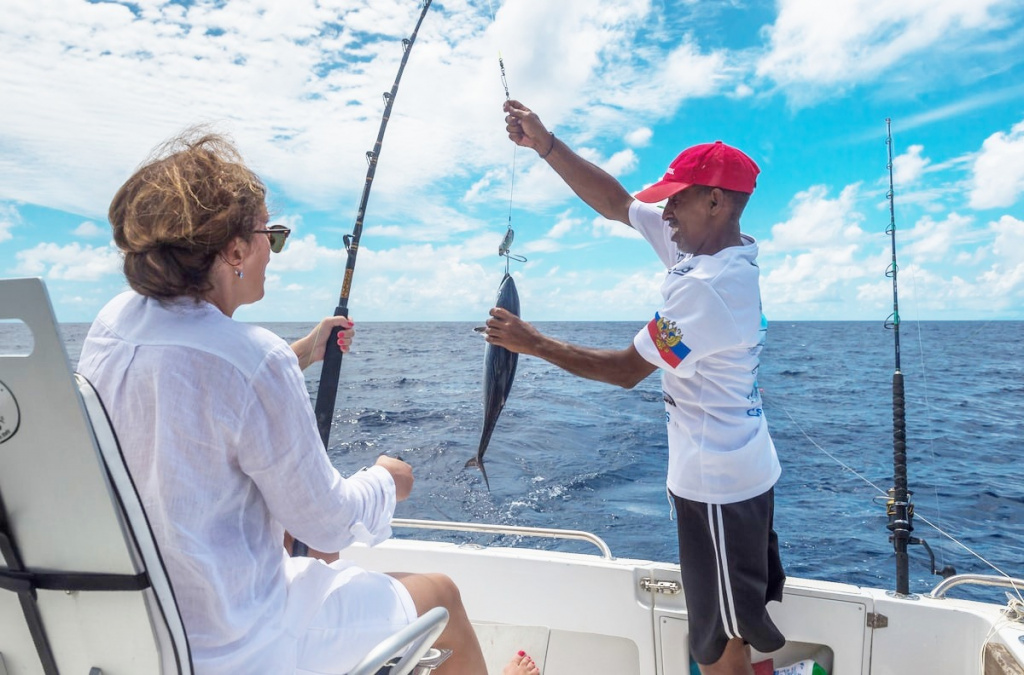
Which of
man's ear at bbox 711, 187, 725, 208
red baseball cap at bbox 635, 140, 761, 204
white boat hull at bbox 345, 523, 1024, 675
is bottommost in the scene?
white boat hull at bbox 345, 523, 1024, 675

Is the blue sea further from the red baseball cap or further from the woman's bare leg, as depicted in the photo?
the woman's bare leg

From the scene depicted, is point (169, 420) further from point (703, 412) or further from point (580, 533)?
point (580, 533)

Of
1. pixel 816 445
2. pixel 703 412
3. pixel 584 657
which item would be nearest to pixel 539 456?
pixel 816 445

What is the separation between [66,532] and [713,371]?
183 cm

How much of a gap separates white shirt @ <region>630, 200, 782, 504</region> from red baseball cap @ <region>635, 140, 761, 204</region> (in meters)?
0.23

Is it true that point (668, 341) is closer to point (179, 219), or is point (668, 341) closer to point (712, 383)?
point (712, 383)

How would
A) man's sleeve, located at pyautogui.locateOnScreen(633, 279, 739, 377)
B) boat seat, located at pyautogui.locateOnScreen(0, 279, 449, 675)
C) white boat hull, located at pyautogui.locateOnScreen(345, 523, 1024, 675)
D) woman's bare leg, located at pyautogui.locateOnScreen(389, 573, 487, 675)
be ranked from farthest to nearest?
white boat hull, located at pyautogui.locateOnScreen(345, 523, 1024, 675), man's sleeve, located at pyautogui.locateOnScreen(633, 279, 739, 377), woman's bare leg, located at pyautogui.locateOnScreen(389, 573, 487, 675), boat seat, located at pyautogui.locateOnScreen(0, 279, 449, 675)

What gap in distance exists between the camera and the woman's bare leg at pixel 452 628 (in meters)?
1.84

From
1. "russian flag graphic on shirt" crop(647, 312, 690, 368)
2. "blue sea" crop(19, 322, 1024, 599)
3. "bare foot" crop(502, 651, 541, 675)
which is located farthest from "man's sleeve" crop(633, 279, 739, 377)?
"bare foot" crop(502, 651, 541, 675)

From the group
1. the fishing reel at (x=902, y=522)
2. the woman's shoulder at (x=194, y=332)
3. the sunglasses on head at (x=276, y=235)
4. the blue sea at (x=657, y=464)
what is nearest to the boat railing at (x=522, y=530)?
the blue sea at (x=657, y=464)

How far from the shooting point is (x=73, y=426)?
1.08 metres

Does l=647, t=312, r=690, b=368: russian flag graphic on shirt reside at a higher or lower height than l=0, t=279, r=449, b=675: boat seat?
higher

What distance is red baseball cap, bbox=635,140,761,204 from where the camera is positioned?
2314mm

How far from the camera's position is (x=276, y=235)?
1.57 metres
